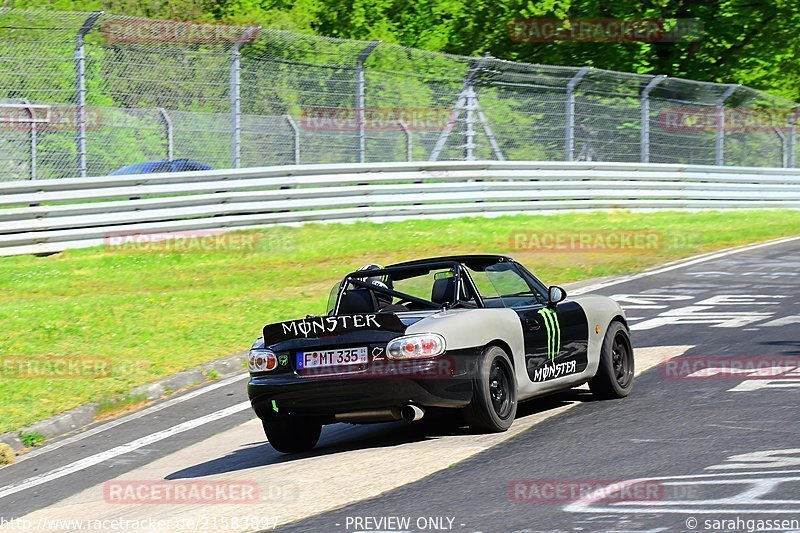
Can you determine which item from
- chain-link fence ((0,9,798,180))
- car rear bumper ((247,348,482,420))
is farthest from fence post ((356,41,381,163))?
car rear bumper ((247,348,482,420))

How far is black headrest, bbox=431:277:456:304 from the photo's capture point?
845 centimetres

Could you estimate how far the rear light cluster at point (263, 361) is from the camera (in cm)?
799

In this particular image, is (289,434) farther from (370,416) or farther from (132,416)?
(132,416)

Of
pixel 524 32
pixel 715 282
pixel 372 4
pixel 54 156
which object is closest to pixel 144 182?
pixel 54 156

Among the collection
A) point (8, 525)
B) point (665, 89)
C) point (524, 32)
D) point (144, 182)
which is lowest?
point (8, 525)

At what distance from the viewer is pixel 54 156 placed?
58.2ft

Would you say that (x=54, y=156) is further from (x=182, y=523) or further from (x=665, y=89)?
(x=665, y=89)

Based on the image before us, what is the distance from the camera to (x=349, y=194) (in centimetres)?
2183

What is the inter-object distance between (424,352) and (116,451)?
272 cm

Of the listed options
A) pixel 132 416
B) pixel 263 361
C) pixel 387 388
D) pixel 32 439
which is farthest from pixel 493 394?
pixel 32 439

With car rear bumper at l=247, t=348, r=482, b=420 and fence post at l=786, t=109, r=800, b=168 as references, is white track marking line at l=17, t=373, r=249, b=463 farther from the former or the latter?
fence post at l=786, t=109, r=800, b=168

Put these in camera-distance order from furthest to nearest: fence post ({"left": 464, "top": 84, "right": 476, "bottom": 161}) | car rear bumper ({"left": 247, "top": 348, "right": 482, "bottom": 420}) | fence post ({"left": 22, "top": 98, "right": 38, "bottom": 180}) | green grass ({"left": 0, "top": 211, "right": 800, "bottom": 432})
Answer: fence post ({"left": 464, "top": 84, "right": 476, "bottom": 161}) → fence post ({"left": 22, "top": 98, "right": 38, "bottom": 180}) → green grass ({"left": 0, "top": 211, "right": 800, "bottom": 432}) → car rear bumper ({"left": 247, "top": 348, "right": 482, "bottom": 420})

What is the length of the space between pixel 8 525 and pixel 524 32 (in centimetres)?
3291

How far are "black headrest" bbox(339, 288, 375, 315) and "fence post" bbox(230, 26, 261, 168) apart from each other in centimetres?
1170
